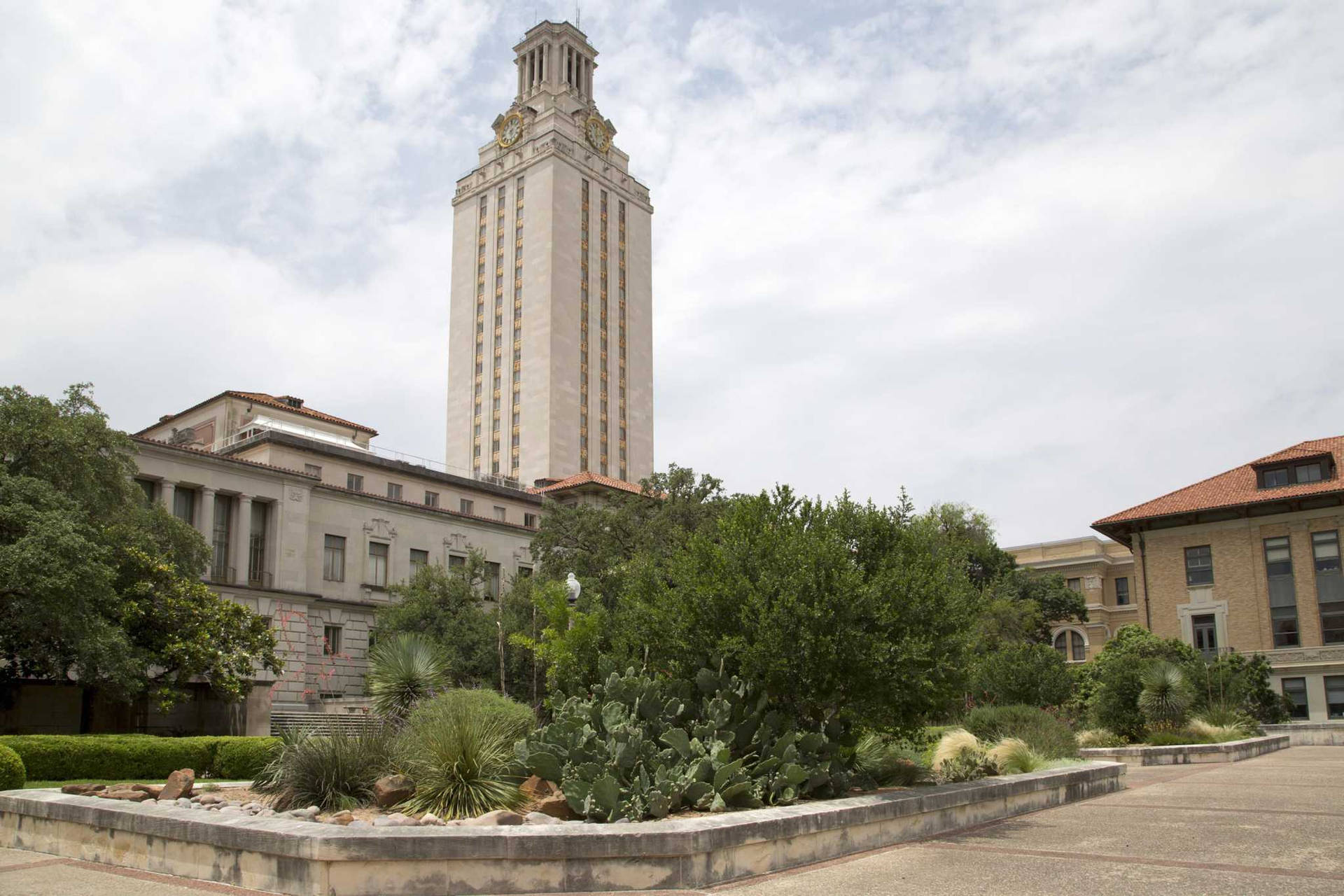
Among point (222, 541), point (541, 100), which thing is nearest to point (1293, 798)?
point (222, 541)

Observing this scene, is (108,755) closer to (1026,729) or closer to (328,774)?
(328,774)

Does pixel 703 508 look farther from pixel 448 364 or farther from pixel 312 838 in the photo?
pixel 448 364

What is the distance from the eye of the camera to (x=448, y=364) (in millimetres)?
116438

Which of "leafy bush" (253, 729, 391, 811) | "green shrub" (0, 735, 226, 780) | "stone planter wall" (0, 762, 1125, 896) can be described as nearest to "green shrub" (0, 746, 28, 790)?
"green shrub" (0, 735, 226, 780)

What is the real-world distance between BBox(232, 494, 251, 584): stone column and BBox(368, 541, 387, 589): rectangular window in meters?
7.54

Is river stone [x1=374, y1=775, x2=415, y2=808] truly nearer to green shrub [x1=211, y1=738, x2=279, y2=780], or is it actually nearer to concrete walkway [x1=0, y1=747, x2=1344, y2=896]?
concrete walkway [x1=0, y1=747, x2=1344, y2=896]

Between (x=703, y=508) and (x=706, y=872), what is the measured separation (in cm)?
3866

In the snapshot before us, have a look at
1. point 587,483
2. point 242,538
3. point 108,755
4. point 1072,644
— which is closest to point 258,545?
point 242,538

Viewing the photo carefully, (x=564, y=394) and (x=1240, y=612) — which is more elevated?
(x=564, y=394)

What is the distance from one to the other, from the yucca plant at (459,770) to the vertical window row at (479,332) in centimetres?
9716

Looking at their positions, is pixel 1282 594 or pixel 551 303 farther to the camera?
pixel 551 303

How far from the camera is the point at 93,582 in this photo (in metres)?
26.5

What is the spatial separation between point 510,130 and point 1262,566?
307ft

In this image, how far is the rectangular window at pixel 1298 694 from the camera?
49938 mm
